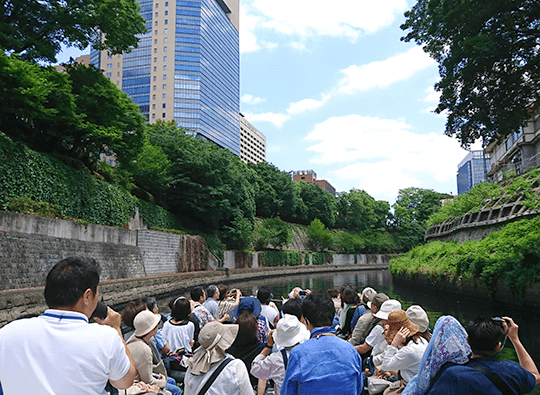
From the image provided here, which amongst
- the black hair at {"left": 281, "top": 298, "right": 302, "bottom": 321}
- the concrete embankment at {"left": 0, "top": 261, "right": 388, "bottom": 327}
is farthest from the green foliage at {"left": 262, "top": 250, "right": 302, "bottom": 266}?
the black hair at {"left": 281, "top": 298, "right": 302, "bottom": 321}

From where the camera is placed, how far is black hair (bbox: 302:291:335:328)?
9.70 ft

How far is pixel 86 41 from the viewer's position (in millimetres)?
21062

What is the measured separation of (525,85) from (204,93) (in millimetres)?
78056

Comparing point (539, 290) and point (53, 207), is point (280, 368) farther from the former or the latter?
point (53, 207)

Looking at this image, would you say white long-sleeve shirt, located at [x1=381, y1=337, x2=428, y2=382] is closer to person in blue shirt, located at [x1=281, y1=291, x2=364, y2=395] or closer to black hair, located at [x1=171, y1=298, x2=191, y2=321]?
person in blue shirt, located at [x1=281, y1=291, x2=364, y2=395]

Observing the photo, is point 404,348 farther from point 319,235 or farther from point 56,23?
point 319,235

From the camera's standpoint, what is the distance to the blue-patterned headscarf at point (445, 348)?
2.47m

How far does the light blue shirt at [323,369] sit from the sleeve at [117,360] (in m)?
1.17

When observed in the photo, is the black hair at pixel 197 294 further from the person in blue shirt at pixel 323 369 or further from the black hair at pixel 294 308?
the person in blue shirt at pixel 323 369

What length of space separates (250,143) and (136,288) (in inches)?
4238

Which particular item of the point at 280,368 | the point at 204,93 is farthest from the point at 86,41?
the point at 204,93

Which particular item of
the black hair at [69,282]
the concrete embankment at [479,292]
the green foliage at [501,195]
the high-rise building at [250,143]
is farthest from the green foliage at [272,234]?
the high-rise building at [250,143]

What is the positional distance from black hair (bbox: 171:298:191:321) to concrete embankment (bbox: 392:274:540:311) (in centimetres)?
1001

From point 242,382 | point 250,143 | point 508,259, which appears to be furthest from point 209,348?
point 250,143
